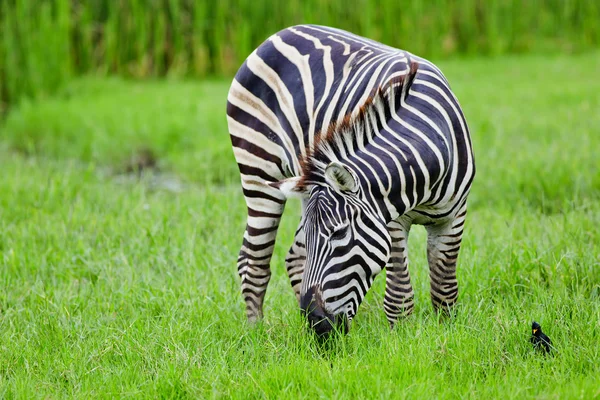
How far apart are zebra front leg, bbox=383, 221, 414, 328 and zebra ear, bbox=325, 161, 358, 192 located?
610 mm

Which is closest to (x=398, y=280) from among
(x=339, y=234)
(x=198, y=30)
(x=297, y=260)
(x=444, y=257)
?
(x=444, y=257)

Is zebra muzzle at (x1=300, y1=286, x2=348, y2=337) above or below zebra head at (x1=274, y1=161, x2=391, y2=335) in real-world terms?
below

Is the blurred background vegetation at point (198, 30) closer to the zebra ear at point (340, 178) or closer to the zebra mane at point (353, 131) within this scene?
the zebra mane at point (353, 131)

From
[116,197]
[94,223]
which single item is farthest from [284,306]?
[116,197]

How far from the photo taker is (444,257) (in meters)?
3.99

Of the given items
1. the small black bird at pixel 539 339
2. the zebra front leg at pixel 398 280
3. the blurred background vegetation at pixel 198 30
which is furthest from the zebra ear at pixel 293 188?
the blurred background vegetation at pixel 198 30

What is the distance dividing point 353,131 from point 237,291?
1642 millimetres

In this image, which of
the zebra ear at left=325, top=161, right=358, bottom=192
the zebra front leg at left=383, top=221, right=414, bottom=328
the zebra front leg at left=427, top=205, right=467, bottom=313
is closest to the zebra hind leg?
the zebra front leg at left=383, top=221, right=414, bottom=328

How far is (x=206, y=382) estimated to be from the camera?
11.5 ft

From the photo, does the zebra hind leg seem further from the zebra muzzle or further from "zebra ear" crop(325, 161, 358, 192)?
"zebra ear" crop(325, 161, 358, 192)

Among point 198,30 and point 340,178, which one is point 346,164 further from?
point 198,30

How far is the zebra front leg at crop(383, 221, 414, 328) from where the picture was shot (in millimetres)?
3990

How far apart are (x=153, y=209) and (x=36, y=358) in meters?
2.56

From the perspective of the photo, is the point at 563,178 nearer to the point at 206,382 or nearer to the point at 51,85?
the point at 206,382
